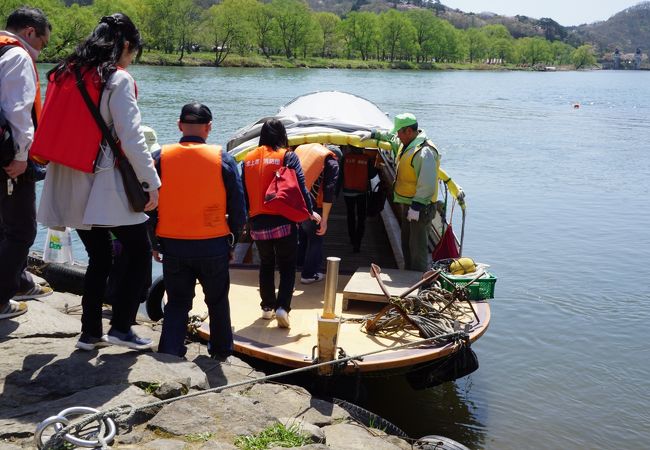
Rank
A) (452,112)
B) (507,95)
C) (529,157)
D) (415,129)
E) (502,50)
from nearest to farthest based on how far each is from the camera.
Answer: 1. (415,129)
2. (529,157)
3. (452,112)
4. (507,95)
5. (502,50)

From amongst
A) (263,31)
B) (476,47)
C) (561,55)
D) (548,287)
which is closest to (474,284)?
(548,287)

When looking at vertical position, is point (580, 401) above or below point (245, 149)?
below

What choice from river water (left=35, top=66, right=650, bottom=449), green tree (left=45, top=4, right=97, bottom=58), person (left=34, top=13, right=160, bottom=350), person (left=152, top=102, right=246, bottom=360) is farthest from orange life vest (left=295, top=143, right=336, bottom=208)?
green tree (left=45, top=4, right=97, bottom=58)

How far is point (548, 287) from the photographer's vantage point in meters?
12.6

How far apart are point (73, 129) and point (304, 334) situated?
9.90ft

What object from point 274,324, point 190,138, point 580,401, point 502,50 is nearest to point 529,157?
point 580,401

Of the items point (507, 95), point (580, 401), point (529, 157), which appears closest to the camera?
point (580, 401)

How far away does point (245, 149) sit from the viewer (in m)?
8.92

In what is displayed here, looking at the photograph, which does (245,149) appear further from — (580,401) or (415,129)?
(580,401)

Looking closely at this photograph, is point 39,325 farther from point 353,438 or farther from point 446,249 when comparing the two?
point 446,249

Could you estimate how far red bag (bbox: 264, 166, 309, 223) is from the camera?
623 cm

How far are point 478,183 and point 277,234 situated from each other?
16.0m

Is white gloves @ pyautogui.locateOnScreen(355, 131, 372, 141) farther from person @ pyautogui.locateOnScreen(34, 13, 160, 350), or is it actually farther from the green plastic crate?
person @ pyautogui.locateOnScreen(34, 13, 160, 350)

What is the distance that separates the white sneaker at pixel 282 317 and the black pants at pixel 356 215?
12.1 feet
